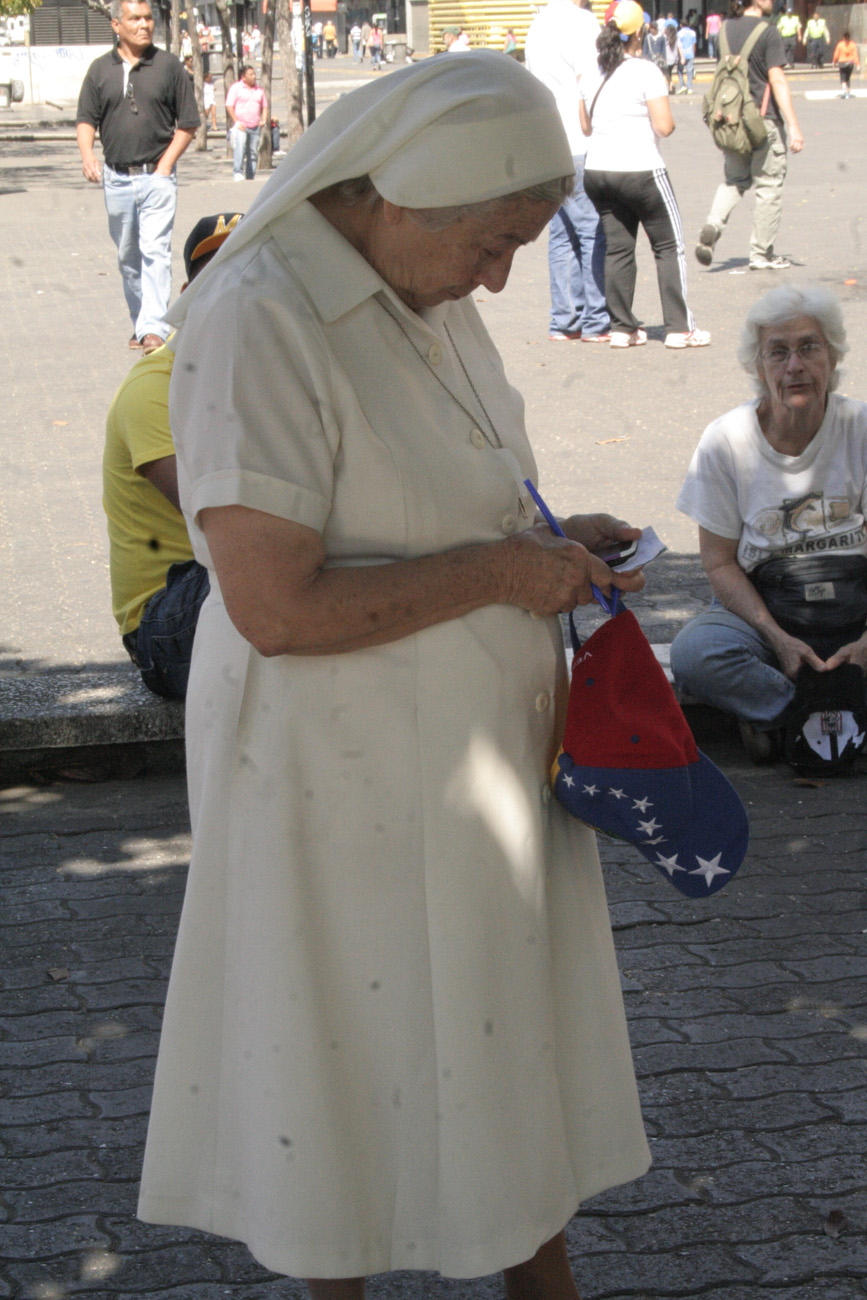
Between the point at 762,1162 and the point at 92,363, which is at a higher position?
the point at 762,1162

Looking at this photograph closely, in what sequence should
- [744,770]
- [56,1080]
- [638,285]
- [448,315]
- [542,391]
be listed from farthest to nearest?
[638,285] < [542,391] < [744,770] < [56,1080] < [448,315]

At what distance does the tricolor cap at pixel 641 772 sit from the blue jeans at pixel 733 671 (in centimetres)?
257

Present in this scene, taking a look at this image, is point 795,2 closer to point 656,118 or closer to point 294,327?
point 656,118

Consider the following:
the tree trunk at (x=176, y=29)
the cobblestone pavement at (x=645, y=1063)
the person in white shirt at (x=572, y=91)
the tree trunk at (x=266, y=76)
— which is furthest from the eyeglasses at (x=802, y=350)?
the tree trunk at (x=176, y=29)

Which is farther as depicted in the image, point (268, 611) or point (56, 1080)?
point (56, 1080)

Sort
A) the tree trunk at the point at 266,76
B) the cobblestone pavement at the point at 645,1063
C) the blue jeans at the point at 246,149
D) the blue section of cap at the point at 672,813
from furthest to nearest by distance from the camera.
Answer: the tree trunk at the point at 266,76
the blue jeans at the point at 246,149
the cobblestone pavement at the point at 645,1063
the blue section of cap at the point at 672,813

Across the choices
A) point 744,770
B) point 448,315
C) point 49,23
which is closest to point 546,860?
point 448,315

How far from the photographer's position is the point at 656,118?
9750 mm

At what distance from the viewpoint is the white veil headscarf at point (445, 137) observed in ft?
6.16

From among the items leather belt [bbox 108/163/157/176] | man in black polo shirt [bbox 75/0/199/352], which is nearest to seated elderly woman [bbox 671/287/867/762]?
man in black polo shirt [bbox 75/0/199/352]

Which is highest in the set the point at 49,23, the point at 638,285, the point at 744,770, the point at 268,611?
the point at 268,611

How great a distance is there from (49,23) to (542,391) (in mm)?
46537

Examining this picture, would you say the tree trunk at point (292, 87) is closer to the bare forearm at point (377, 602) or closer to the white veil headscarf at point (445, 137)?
the white veil headscarf at point (445, 137)

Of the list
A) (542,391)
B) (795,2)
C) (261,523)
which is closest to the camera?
(261,523)
